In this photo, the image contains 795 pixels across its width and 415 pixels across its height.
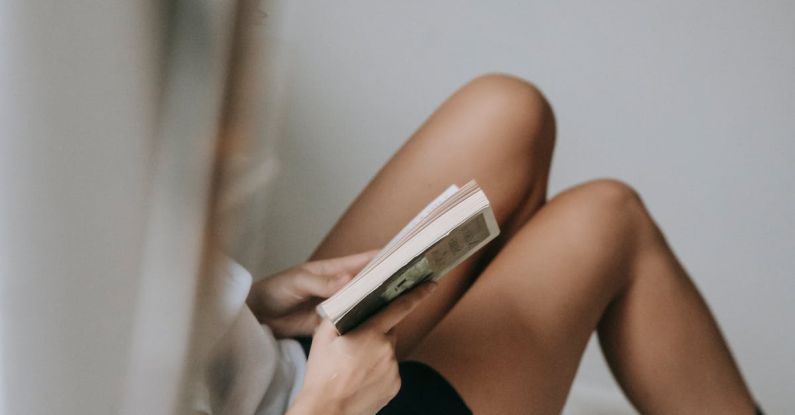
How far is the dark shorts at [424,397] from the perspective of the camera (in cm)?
67

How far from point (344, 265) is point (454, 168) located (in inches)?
6.8

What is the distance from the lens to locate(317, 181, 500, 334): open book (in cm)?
54

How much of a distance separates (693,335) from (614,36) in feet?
1.68

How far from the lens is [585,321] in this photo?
770 millimetres

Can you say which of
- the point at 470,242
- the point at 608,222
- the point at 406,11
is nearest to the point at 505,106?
the point at 608,222

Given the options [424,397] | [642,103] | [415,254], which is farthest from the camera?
[642,103]

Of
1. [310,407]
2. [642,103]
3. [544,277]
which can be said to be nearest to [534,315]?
[544,277]

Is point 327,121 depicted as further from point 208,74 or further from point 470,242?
point 208,74

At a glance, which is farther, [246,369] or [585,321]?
[585,321]

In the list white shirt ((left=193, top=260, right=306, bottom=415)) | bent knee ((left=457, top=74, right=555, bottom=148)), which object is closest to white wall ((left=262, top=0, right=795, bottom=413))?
bent knee ((left=457, top=74, right=555, bottom=148))

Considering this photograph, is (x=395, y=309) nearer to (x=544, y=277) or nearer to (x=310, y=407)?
(x=310, y=407)

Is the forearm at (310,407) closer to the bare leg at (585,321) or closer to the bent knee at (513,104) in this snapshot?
the bare leg at (585,321)

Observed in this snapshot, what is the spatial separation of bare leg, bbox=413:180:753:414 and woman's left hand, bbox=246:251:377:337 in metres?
0.11

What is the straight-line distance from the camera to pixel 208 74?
10.7 inches
